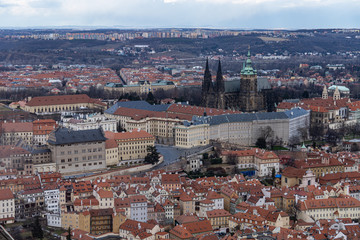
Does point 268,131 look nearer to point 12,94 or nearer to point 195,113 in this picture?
point 195,113

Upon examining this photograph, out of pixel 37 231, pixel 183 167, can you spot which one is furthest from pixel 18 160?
pixel 37 231

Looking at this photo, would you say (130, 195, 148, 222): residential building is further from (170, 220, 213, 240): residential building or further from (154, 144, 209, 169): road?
(154, 144, 209, 169): road

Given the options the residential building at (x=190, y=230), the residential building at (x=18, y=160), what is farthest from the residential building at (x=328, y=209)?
the residential building at (x=18, y=160)

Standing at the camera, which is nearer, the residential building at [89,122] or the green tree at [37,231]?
the green tree at [37,231]

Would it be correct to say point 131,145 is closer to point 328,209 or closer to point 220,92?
point 328,209

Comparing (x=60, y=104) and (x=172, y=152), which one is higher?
(x=60, y=104)

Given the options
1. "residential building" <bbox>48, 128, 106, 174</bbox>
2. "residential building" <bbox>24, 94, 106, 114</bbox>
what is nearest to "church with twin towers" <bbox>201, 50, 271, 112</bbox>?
"residential building" <bbox>24, 94, 106, 114</bbox>

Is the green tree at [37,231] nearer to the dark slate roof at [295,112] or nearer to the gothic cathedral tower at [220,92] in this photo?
the dark slate roof at [295,112]

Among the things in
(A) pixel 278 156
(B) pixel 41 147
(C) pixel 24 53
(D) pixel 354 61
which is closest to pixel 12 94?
(B) pixel 41 147
